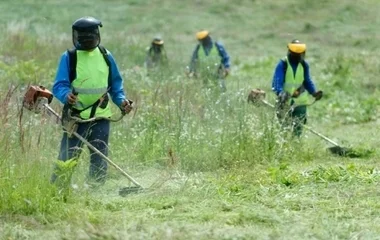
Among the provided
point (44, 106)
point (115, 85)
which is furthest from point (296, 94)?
point (44, 106)

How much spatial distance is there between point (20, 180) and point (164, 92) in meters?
5.18

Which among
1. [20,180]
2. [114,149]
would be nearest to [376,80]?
[114,149]

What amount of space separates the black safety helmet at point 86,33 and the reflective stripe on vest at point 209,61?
17.8 ft

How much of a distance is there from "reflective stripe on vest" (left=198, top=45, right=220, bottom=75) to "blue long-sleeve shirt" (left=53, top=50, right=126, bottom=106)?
5104 mm

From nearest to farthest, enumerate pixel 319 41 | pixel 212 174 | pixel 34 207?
pixel 34 207 → pixel 212 174 → pixel 319 41

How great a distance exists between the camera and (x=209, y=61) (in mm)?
16266

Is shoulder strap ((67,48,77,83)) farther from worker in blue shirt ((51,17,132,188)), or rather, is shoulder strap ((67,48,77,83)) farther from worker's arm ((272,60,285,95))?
worker's arm ((272,60,285,95))

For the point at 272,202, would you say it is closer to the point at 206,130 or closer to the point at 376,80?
the point at 206,130

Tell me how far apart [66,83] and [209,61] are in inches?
290

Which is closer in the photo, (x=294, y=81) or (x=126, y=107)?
(x=126, y=107)

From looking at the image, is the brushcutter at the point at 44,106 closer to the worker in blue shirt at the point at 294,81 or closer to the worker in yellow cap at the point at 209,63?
the worker in blue shirt at the point at 294,81

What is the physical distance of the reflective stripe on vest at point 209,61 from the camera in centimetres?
1499

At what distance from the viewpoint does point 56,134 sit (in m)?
10.2

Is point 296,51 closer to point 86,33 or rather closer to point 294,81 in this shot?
point 294,81
